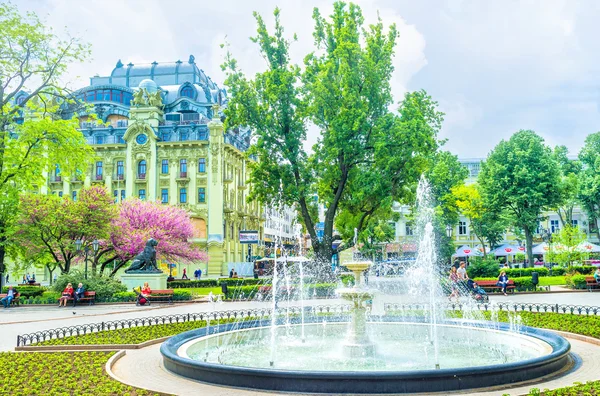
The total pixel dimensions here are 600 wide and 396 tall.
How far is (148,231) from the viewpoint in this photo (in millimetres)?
36312

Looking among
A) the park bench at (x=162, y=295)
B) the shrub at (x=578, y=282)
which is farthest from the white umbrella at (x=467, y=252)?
the park bench at (x=162, y=295)

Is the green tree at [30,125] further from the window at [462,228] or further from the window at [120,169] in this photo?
the window at [462,228]

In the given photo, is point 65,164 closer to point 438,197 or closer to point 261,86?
point 261,86

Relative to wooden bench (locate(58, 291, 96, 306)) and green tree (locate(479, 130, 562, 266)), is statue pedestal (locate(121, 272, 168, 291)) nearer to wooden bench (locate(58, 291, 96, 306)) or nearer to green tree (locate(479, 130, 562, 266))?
wooden bench (locate(58, 291, 96, 306))

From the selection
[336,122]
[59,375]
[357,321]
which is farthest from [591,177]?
[59,375]

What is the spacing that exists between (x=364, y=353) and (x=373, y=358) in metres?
0.25

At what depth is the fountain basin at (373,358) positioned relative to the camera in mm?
8242

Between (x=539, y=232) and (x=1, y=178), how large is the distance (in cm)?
5542

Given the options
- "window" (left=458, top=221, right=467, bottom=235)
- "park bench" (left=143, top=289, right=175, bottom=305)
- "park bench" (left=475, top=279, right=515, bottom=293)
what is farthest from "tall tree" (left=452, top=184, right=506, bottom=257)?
"park bench" (left=143, top=289, right=175, bottom=305)

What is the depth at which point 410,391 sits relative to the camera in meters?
8.22

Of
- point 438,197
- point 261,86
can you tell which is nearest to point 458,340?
point 261,86

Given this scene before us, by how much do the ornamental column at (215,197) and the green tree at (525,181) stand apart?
80.4ft

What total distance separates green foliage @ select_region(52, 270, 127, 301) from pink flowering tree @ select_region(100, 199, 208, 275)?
5.98 m

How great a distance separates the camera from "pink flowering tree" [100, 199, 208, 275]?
34.9 m
